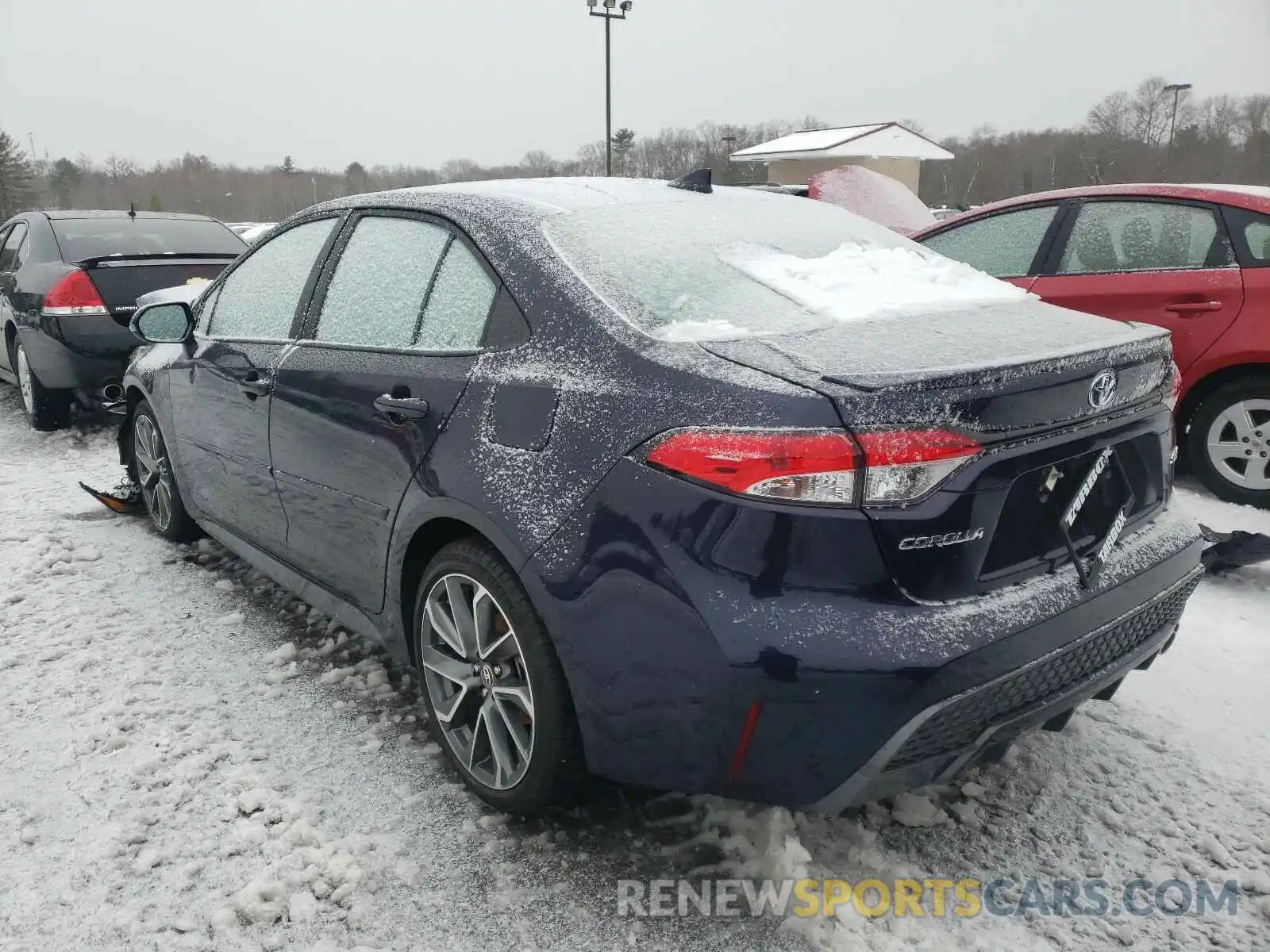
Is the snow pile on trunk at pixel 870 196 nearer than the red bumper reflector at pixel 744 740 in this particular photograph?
No

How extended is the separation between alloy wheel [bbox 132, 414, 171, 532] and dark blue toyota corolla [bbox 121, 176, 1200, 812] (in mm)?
1743

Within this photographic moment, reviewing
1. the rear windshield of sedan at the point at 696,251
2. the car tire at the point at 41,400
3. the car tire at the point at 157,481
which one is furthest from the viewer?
the car tire at the point at 41,400

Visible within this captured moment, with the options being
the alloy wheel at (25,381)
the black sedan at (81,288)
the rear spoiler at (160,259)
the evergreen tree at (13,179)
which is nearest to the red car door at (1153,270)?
the rear spoiler at (160,259)

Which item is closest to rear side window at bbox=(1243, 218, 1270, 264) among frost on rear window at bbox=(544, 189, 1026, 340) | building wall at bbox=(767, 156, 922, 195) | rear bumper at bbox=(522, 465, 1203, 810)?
frost on rear window at bbox=(544, 189, 1026, 340)

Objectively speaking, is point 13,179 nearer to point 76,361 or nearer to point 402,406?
point 76,361

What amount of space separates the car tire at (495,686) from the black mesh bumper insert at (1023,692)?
0.77 metres

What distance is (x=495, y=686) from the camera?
233 cm

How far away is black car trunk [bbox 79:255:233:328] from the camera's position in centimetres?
650

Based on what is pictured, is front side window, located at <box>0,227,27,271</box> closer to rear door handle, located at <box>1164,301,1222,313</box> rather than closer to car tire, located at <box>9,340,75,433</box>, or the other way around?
car tire, located at <box>9,340,75,433</box>

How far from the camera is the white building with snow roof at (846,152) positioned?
34.8 meters

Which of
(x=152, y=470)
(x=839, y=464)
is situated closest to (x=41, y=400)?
(x=152, y=470)

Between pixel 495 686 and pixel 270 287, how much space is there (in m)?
1.90

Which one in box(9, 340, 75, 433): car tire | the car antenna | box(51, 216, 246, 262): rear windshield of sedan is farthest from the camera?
box(51, 216, 246, 262): rear windshield of sedan

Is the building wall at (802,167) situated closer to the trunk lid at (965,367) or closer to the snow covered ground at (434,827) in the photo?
the snow covered ground at (434,827)
